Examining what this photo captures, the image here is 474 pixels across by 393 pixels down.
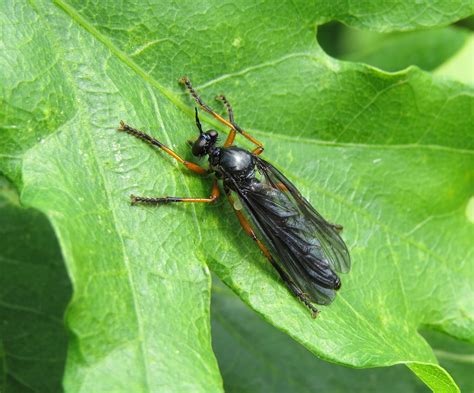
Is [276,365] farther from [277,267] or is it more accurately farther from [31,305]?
[31,305]

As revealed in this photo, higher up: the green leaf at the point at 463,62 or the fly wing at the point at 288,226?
the green leaf at the point at 463,62

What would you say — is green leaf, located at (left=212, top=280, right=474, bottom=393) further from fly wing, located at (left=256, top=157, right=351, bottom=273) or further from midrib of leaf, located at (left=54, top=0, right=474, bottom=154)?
midrib of leaf, located at (left=54, top=0, right=474, bottom=154)

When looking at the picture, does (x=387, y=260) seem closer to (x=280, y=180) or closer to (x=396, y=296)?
(x=396, y=296)

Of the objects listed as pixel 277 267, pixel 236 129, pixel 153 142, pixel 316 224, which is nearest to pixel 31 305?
pixel 153 142

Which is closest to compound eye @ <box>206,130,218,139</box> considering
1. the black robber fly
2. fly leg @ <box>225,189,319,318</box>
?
the black robber fly

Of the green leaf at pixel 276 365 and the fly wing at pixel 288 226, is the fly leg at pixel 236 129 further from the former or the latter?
the green leaf at pixel 276 365

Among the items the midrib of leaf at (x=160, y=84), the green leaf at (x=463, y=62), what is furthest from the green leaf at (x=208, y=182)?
the green leaf at (x=463, y=62)
